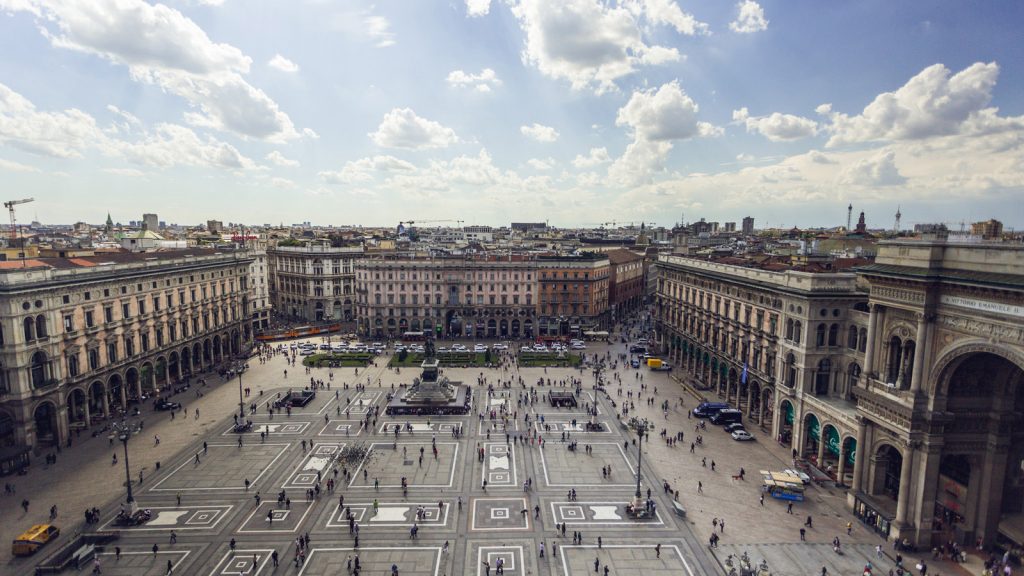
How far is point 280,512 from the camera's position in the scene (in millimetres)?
39125

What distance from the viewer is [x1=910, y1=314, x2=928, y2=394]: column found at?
110 ft

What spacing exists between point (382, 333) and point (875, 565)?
272 feet

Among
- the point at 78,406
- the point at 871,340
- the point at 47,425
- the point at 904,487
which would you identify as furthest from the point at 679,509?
the point at 78,406

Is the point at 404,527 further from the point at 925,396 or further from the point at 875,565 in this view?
the point at 925,396

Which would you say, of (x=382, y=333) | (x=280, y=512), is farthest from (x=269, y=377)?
(x=280, y=512)

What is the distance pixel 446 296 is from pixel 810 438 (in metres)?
66.1

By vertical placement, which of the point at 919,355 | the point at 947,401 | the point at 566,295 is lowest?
the point at 566,295

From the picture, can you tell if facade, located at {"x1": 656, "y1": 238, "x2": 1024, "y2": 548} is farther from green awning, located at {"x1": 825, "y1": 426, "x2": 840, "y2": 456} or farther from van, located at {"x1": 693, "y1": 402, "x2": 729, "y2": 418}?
van, located at {"x1": 693, "y1": 402, "x2": 729, "y2": 418}

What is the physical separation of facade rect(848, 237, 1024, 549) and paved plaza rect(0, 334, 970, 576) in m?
5.13

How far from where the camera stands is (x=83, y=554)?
3297 cm

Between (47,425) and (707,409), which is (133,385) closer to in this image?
(47,425)

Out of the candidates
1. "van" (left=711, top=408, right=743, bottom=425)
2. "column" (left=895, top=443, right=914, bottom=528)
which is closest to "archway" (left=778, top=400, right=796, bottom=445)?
"van" (left=711, top=408, right=743, bottom=425)

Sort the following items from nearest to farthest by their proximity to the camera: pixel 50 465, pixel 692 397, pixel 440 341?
pixel 50 465
pixel 692 397
pixel 440 341

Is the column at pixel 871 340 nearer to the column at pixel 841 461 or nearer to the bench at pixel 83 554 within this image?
Result: the column at pixel 841 461
